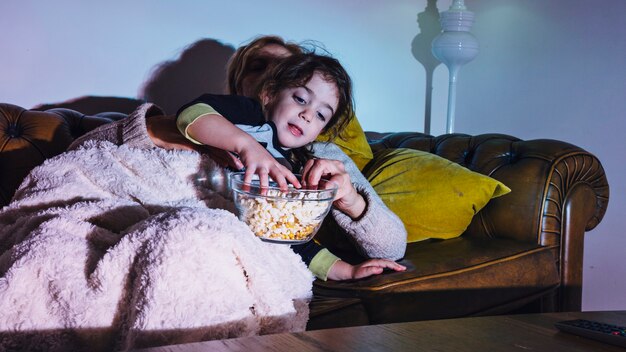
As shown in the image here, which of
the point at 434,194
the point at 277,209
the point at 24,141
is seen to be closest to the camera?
the point at 277,209

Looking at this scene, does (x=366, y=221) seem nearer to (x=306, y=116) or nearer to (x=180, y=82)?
(x=306, y=116)

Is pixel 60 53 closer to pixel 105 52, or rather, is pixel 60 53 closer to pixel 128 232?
pixel 105 52

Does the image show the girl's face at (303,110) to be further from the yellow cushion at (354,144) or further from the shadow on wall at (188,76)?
the shadow on wall at (188,76)

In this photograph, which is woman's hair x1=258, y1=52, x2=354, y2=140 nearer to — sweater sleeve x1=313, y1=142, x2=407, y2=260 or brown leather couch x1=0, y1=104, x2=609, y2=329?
sweater sleeve x1=313, y1=142, x2=407, y2=260

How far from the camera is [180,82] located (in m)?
2.26

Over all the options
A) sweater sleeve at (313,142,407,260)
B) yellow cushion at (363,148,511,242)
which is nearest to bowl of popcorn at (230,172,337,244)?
sweater sleeve at (313,142,407,260)

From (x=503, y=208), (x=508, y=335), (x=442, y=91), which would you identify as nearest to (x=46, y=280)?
(x=508, y=335)

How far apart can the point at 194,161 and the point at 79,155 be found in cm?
24

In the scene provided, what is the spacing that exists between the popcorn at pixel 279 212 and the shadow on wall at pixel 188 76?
130 cm

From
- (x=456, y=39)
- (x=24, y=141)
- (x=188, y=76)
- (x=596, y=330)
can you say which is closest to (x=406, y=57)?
(x=456, y=39)

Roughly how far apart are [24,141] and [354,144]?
0.94 metres

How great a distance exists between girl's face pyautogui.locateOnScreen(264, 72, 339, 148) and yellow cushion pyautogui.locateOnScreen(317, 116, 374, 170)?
35 centimetres

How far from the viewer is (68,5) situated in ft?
6.46

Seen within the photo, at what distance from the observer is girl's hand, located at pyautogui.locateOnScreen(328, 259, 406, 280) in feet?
4.42
